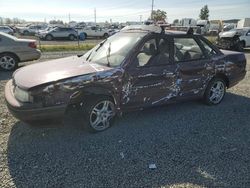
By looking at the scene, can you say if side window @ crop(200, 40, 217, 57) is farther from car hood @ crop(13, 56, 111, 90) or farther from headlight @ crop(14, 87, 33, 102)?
headlight @ crop(14, 87, 33, 102)

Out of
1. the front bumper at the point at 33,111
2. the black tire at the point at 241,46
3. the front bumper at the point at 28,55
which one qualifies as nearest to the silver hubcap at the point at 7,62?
the front bumper at the point at 28,55

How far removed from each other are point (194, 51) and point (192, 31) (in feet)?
1.38

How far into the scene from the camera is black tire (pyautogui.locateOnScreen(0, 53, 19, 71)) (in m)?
9.08

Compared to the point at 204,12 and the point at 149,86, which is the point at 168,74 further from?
the point at 204,12

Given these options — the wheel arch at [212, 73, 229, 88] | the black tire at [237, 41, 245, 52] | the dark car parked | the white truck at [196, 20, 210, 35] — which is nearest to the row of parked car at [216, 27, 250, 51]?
the black tire at [237, 41, 245, 52]

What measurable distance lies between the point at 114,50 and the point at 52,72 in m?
1.17

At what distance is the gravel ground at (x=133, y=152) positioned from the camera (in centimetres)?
317

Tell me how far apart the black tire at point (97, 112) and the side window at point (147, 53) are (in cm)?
85

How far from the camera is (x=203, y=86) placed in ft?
17.9

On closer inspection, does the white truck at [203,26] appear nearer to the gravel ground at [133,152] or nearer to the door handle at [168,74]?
the door handle at [168,74]

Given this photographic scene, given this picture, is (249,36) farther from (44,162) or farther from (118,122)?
(44,162)

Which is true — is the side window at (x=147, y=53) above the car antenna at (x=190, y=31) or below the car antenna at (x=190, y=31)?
below

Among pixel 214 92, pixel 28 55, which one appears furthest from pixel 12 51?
pixel 214 92

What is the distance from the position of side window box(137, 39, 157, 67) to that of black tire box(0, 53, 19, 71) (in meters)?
6.26
